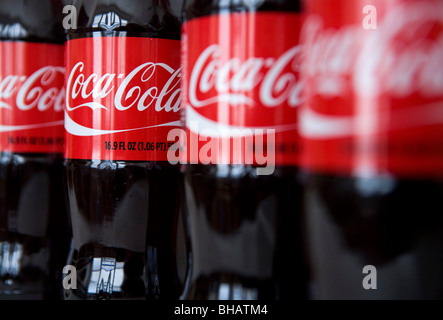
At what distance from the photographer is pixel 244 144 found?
0.92 meters

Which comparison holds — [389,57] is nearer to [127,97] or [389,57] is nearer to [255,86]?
[255,86]

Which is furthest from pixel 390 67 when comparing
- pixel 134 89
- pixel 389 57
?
pixel 134 89

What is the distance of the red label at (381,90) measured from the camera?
2.19ft

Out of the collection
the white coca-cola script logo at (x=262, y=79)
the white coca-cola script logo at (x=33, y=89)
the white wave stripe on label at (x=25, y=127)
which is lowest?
the white coca-cola script logo at (x=262, y=79)

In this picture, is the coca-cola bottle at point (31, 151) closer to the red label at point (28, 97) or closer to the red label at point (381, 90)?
the red label at point (28, 97)

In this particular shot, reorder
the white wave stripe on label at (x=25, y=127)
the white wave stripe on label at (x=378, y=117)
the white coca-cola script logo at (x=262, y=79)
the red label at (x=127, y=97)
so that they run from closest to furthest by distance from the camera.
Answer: the white wave stripe on label at (x=378, y=117)
the white coca-cola script logo at (x=262, y=79)
the red label at (x=127, y=97)
the white wave stripe on label at (x=25, y=127)

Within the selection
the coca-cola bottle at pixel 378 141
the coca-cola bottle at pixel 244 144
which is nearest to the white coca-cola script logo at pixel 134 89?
the coca-cola bottle at pixel 244 144

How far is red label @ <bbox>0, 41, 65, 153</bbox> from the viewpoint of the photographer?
1.43 m

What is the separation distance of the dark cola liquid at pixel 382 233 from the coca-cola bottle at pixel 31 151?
837mm

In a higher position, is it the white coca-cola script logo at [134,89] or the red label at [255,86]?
the white coca-cola script logo at [134,89]

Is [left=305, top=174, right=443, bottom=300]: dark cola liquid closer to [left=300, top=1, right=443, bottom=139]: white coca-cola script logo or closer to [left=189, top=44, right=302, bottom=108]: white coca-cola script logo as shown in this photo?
[left=300, top=1, right=443, bottom=139]: white coca-cola script logo

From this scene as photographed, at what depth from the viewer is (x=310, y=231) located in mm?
847

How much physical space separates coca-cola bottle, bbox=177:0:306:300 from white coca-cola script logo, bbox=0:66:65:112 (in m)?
0.52
